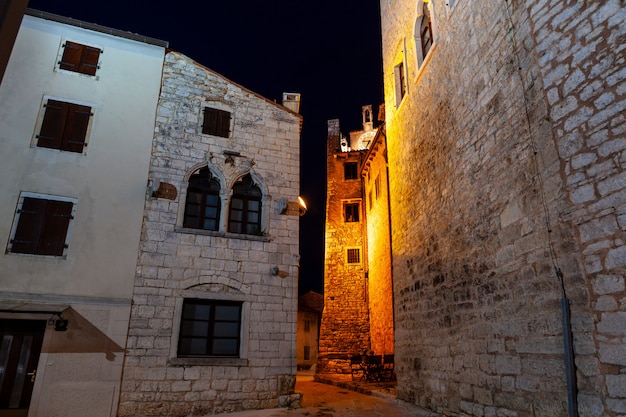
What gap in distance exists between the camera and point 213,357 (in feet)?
25.9

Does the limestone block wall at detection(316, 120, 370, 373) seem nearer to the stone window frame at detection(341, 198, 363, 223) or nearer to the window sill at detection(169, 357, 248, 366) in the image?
the stone window frame at detection(341, 198, 363, 223)

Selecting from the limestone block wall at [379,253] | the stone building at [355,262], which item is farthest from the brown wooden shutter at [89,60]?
the limestone block wall at [379,253]

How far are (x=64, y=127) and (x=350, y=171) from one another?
18.2 metres

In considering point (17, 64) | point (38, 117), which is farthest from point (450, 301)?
point (17, 64)

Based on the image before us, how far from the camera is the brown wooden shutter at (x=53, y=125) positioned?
26.6 feet

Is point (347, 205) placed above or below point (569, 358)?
above

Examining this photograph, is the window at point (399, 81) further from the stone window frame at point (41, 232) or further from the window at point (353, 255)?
the window at point (353, 255)

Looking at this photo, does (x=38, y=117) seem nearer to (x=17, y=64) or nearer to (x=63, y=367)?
(x=17, y=64)

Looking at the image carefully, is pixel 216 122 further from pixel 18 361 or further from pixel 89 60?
pixel 18 361

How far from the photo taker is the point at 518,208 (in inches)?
203

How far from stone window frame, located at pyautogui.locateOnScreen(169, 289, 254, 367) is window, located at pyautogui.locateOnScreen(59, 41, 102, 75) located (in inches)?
217

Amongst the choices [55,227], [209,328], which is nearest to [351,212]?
[209,328]

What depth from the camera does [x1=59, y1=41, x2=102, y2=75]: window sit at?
28.9ft

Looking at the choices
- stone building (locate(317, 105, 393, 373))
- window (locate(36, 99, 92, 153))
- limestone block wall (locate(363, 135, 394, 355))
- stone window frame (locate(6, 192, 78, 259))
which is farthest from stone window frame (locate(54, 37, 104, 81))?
limestone block wall (locate(363, 135, 394, 355))
